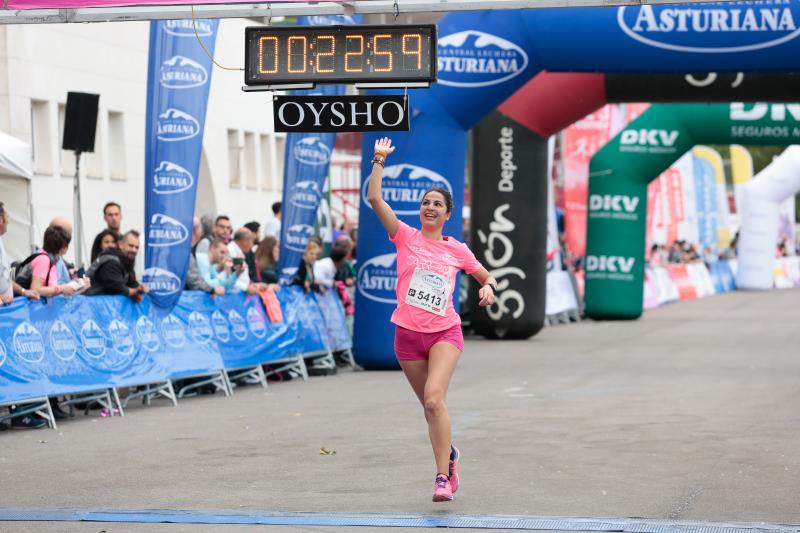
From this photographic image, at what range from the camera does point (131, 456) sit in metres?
10.6

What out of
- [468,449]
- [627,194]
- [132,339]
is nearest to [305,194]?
[132,339]

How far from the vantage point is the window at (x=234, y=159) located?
3619 cm

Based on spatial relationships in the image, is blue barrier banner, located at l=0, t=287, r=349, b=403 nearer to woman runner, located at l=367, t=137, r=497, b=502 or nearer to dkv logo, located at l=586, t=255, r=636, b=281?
woman runner, located at l=367, t=137, r=497, b=502

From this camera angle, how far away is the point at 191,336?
589 inches

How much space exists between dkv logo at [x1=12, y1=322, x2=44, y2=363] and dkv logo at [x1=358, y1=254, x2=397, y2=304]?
232 inches

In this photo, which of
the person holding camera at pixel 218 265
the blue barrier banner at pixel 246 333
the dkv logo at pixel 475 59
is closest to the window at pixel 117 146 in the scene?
the dkv logo at pixel 475 59

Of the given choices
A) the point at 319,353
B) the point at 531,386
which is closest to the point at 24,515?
the point at 531,386

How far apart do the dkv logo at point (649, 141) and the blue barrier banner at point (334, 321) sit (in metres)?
10.4

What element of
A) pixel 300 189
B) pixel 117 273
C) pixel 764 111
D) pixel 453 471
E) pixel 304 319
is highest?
pixel 764 111

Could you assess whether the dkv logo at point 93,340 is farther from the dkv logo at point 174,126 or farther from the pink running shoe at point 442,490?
the pink running shoe at point 442,490

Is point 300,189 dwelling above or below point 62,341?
above

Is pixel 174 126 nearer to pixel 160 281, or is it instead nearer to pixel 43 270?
pixel 160 281

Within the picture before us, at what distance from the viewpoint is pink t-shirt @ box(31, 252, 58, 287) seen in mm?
12789

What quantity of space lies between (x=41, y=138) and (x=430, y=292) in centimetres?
1867
